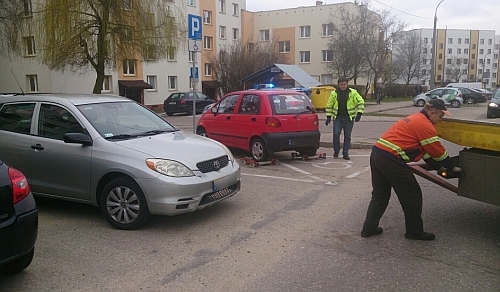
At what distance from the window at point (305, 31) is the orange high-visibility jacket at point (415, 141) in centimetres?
4954

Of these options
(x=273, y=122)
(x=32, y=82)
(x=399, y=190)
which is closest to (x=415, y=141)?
(x=399, y=190)

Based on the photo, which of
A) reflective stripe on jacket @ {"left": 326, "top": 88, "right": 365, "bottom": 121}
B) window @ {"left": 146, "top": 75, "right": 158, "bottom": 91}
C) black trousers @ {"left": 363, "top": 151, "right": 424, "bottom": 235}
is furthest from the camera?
window @ {"left": 146, "top": 75, "right": 158, "bottom": 91}

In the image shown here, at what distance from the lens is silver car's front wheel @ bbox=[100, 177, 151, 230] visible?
5.28 m

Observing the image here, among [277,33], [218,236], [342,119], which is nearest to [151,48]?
[342,119]

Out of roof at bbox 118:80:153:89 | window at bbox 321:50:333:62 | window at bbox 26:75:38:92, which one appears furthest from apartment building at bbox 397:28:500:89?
window at bbox 26:75:38:92

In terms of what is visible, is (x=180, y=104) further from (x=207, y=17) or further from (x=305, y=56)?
(x=305, y=56)

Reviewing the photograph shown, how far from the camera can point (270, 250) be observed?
4.73m

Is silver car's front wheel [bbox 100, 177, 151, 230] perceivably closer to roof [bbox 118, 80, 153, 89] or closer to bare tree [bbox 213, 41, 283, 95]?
roof [bbox 118, 80, 153, 89]

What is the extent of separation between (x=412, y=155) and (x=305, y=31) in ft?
164

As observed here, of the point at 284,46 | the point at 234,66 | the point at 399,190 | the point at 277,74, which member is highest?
the point at 284,46

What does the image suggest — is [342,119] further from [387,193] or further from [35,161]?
[35,161]

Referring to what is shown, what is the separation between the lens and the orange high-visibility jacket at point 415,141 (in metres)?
4.71

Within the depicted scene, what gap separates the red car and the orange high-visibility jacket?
4482 mm

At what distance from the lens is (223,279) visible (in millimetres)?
4070
